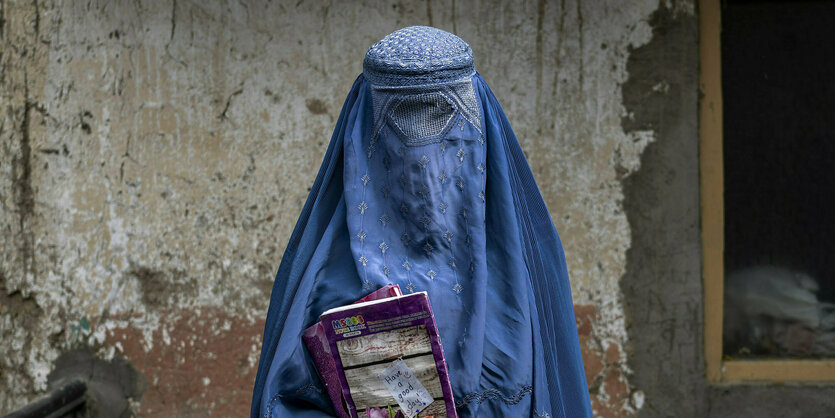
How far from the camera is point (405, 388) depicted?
1.61 metres

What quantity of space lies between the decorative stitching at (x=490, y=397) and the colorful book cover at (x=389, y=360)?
0.22 ft

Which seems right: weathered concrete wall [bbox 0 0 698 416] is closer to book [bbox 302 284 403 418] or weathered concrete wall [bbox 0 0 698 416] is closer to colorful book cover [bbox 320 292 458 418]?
book [bbox 302 284 403 418]

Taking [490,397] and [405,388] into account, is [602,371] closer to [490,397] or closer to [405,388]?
[490,397]

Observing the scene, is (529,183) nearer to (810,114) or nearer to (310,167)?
(310,167)

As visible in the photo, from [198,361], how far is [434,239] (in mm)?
2270

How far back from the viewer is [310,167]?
361 cm

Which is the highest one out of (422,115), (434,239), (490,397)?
(422,115)

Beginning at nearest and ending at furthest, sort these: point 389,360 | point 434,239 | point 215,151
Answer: point 389,360
point 434,239
point 215,151

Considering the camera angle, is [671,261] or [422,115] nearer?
[422,115]

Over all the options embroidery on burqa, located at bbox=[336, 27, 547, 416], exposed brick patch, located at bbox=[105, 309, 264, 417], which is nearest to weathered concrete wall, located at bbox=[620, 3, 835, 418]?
exposed brick patch, located at bbox=[105, 309, 264, 417]

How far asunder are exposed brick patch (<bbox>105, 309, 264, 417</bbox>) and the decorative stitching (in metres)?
2.15

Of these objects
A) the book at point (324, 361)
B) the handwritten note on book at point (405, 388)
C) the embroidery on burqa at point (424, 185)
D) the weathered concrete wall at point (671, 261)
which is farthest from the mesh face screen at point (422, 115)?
the weathered concrete wall at point (671, 261)

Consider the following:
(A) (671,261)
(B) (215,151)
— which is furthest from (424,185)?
(A) (671,261)

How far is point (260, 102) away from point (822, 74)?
2.52 metres
